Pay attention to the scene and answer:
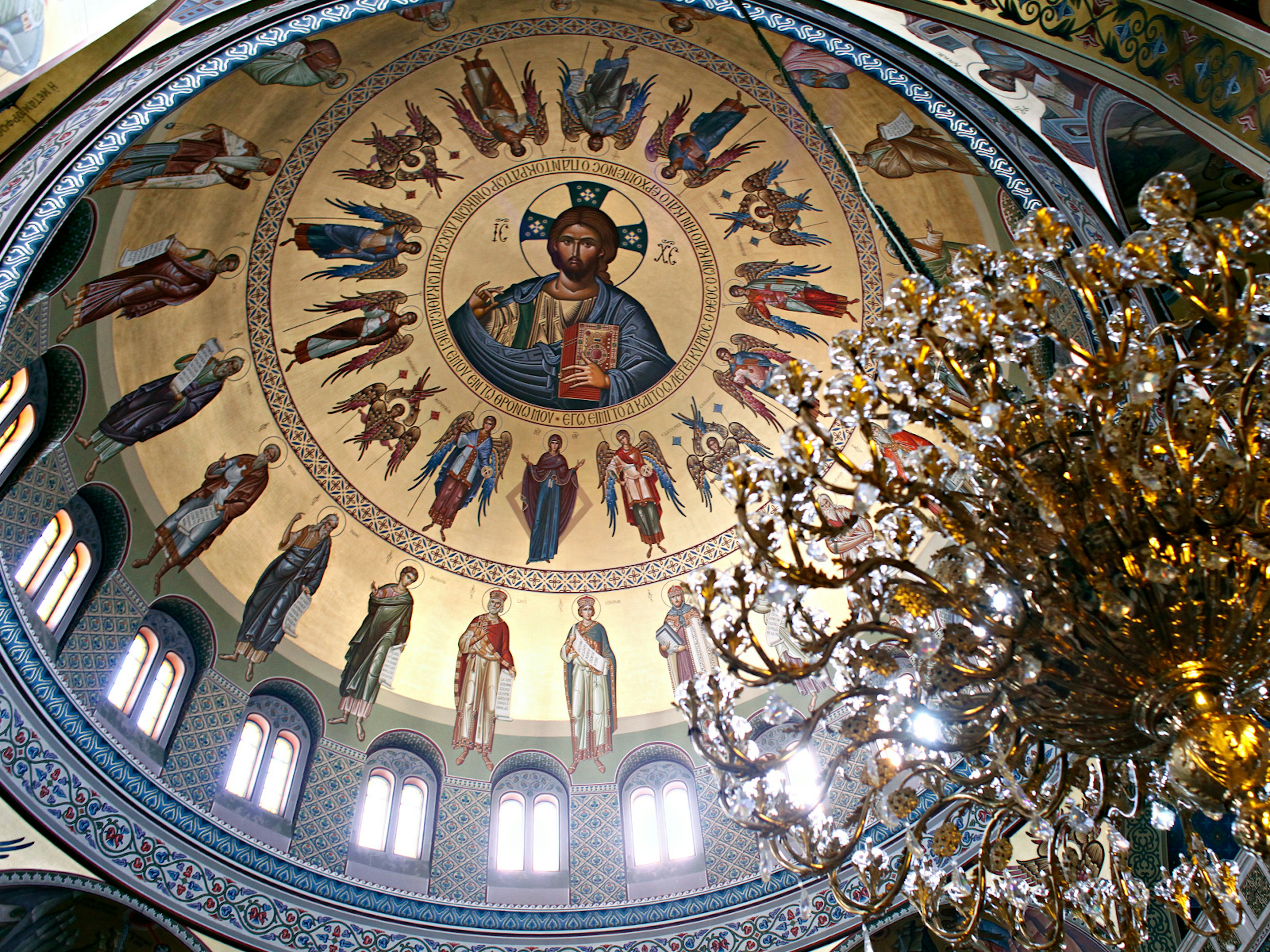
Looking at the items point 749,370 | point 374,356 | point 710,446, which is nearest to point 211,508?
point 374,356

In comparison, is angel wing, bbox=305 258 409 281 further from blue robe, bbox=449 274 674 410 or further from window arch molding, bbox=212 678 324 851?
window arch molding, bbox=212 678 324 851

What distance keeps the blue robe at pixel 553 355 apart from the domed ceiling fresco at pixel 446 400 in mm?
39

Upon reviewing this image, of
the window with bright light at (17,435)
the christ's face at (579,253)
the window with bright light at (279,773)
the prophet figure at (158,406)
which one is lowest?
the window with bright light at (279,773)

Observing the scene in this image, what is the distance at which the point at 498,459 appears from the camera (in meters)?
13.0

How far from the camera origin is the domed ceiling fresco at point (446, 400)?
8.94m

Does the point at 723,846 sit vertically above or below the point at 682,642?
below

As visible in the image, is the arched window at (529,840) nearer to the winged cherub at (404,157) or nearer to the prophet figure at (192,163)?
the winged cherub at (404,157)

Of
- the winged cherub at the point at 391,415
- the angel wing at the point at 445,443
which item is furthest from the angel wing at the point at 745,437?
the winged cherub at the point at 391,415

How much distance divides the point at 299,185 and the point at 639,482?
5.38 meters

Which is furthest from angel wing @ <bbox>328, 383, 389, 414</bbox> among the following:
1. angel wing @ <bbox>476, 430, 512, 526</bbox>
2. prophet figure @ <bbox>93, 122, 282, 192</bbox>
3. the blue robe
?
prophet figure @ <bbox>93, 122, 282, 192</bbox>

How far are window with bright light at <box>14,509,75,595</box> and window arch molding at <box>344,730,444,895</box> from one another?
383cm

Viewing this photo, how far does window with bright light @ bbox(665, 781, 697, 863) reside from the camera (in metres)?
11.2

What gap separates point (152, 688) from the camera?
9.81 meters

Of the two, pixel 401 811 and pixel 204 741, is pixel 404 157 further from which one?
pixel 401 811
